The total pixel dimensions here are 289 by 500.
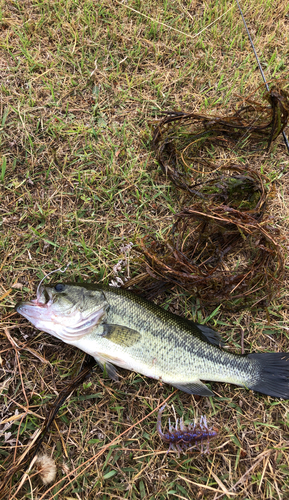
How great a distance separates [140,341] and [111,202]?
159cm

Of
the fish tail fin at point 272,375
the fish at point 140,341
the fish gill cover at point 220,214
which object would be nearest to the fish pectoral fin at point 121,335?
the fish at point 140,341

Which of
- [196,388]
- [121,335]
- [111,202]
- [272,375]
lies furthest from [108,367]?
[111,202]

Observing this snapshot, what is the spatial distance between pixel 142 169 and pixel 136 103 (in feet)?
3.03

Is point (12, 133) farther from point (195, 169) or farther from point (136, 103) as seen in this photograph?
point (195, 169)

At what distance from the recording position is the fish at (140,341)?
2697 millimetres

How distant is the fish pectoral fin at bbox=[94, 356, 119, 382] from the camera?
279cm

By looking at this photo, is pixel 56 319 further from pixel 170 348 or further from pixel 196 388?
pixel 196 388

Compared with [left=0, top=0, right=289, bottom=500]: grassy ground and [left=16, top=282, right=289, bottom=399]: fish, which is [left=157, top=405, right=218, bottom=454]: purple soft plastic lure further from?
[left=16, top=282, right=289, bottom=399]: fish

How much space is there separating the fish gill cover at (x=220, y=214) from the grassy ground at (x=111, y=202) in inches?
8.0

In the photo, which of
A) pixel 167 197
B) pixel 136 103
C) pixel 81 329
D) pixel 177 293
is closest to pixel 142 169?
pixel 167 197

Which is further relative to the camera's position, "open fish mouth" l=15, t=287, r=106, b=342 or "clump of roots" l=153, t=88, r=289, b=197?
"clump of roots" l=153, t=88, r=289, b=197

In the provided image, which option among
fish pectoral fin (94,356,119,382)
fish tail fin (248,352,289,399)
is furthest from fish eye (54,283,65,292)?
fish tail fin (248,352,289,399)

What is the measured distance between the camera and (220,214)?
3.11 meters

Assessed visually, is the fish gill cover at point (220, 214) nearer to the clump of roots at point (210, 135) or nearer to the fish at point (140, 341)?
the clump of roots at point (210, 135)
